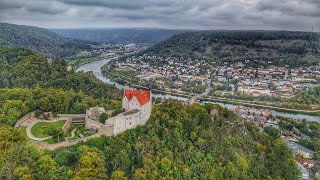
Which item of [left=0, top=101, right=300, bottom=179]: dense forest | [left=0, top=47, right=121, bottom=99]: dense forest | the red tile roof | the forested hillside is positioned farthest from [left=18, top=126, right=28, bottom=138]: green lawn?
[left=0, top=47, right=121, bottom=99]: dense forest

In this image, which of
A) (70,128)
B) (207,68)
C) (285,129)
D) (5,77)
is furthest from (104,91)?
(207,68)

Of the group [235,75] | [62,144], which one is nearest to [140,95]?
[62,144]

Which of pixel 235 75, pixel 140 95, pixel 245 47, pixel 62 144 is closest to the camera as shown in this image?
pixel 62 144

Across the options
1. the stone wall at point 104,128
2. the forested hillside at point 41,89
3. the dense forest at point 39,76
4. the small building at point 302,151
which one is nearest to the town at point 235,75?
the dense forest at point 39,76

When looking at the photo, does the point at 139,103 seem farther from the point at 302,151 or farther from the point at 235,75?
the point at 235,75

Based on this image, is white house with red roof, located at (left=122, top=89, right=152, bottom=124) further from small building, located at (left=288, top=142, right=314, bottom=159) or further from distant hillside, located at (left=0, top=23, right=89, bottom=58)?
distant hillside, located at (left=0, top=23, right=89, bottom=58)
